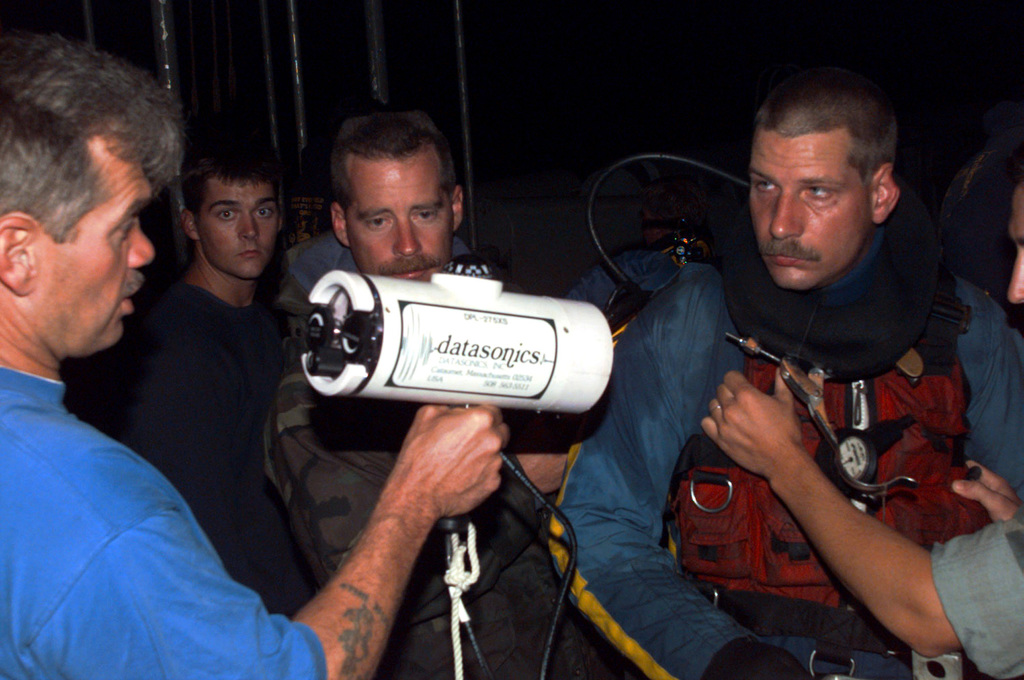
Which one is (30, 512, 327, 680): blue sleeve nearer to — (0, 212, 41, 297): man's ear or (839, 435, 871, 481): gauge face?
(0, 212, 41, 297): man's ear

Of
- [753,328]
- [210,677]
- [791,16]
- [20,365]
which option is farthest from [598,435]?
[791,16]

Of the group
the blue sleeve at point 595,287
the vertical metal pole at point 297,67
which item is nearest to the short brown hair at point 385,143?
the blue sleeve at point 595,287

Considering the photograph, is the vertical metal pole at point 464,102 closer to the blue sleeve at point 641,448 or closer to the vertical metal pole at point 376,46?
the vertical metal pole at point 376,46

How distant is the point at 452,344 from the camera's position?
1537 millimetres

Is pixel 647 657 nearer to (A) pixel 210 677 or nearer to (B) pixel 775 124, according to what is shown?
(A) pixel 210 677

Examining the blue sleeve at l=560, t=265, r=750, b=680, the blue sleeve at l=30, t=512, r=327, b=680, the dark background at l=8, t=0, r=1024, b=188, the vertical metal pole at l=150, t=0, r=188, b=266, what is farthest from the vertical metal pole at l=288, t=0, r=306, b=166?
the blue sleeve at l=30, t=512, r=327, b=680

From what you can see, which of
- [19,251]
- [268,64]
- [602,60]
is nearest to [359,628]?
[19,251]

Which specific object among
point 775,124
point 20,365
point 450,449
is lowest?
point 450,449

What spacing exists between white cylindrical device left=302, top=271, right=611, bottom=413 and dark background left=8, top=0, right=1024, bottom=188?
13.6 ft

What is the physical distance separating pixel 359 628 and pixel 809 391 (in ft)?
3.69

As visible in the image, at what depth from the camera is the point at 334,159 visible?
254 cm

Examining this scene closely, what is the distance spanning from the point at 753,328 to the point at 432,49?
1438 centimetres

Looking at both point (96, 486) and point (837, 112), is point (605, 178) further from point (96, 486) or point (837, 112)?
point (96, 486)

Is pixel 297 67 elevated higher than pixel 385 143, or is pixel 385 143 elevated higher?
pixel 297 67
